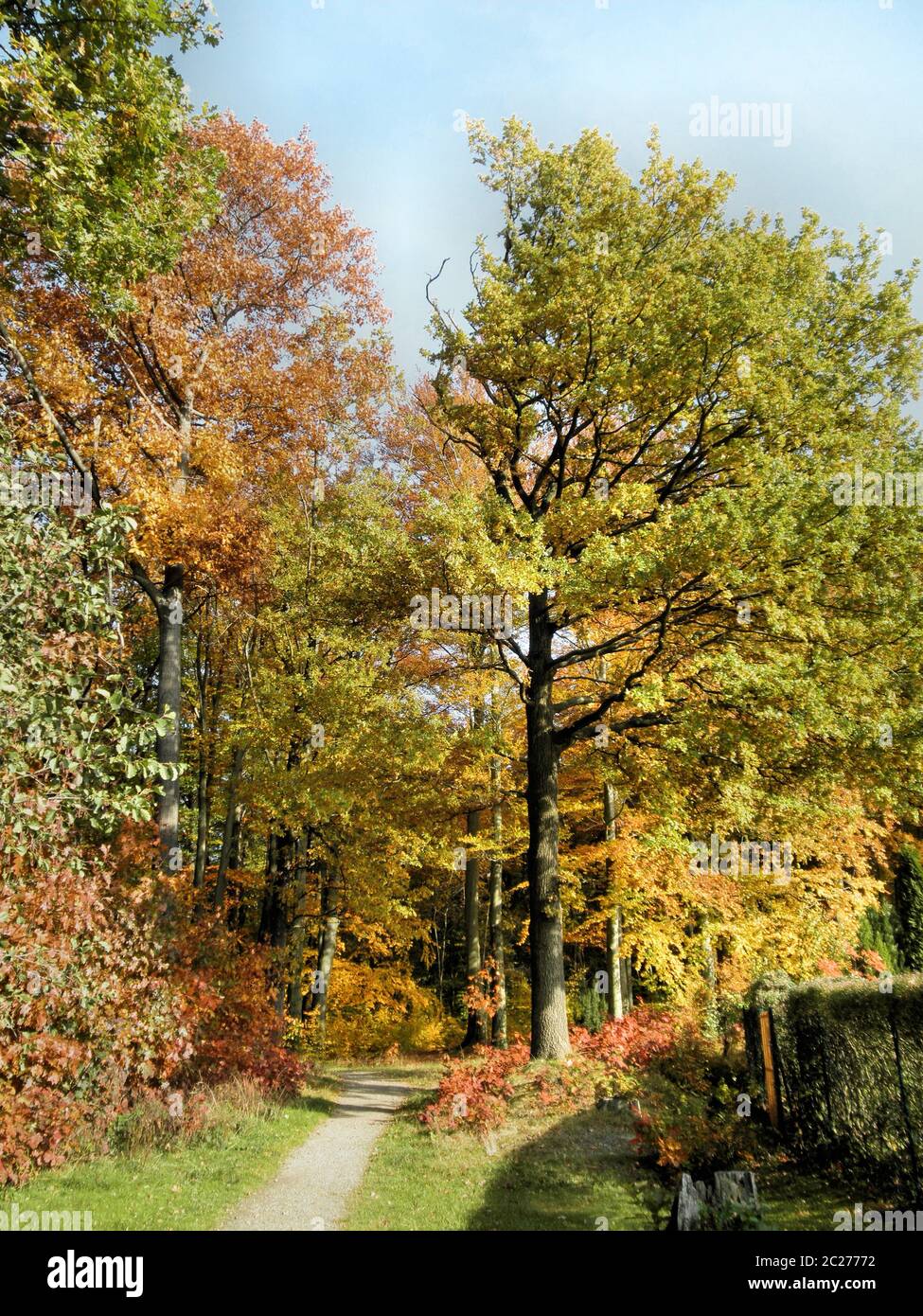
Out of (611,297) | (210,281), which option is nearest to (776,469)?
(611,297)

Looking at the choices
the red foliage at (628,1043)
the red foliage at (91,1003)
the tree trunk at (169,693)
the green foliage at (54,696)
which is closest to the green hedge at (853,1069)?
the red foliage at (628,1043)

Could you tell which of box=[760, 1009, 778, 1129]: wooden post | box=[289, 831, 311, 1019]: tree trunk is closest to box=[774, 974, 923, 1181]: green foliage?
box=[760, 1009, 778, 1129]: wooden post

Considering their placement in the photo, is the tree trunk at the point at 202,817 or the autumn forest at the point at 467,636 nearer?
the autumn forest at the point at 467,636

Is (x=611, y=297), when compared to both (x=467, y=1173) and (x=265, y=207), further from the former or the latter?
(x=467, y=1173)

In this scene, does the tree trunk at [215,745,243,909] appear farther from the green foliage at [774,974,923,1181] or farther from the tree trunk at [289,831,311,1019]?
the green foliage at [774,974,923,1181]

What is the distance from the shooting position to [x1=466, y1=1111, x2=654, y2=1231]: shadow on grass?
6.59m

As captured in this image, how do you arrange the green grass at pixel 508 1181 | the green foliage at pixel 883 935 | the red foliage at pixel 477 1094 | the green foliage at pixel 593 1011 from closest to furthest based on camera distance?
the green grass at pixel 508 1181, the red foliage at pixel 477 1094, the green foliage at pixel 593 1011, the green foliage at pixel 883 935

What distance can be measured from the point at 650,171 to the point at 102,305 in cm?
861

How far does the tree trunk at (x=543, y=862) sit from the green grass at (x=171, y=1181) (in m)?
3.90

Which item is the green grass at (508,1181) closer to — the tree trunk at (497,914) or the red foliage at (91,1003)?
the red foliage at (91,1003)

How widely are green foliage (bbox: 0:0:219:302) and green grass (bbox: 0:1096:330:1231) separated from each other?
877cm

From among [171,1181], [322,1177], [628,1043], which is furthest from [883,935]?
[171,1181]

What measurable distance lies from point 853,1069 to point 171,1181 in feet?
23.3

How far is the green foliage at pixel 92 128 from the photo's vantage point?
6.94 m
